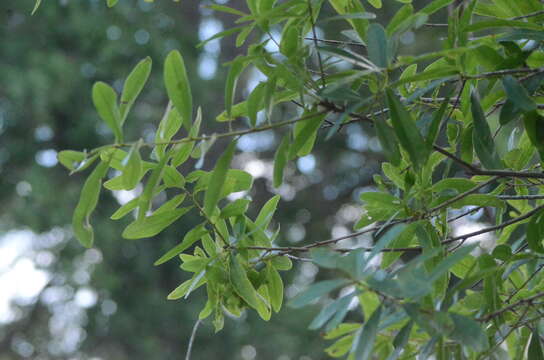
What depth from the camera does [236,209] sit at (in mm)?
654

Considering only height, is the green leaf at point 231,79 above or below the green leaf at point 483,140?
above

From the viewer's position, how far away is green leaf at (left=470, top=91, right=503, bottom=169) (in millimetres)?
538

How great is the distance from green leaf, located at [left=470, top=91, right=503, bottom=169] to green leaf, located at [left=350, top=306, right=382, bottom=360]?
0.59 feet

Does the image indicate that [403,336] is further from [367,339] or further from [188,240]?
[188,240]

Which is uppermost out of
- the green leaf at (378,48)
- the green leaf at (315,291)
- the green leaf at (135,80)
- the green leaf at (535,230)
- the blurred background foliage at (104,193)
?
the green leaf at (378,48)

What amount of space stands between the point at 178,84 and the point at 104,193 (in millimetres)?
3372

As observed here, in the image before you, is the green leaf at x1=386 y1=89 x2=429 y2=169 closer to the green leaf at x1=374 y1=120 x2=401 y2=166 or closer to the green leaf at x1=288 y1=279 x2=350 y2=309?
the green leaf at x1=374 y1=120 x2=401 y2=166

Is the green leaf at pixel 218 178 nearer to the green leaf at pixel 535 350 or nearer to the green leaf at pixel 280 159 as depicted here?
the green leaf at pixel 280 159

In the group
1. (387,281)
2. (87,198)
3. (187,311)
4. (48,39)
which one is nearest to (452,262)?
(387,281)

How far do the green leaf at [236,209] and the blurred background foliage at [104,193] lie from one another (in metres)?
3.07

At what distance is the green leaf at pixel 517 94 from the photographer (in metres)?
0.50

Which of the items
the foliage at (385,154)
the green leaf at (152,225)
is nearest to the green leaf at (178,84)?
the foliage at (385,154)

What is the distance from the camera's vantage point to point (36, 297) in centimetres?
425

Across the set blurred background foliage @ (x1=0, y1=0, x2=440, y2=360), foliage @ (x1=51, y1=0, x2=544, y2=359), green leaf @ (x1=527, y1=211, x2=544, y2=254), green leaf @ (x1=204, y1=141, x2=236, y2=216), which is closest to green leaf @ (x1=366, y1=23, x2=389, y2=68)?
foliage @ (x1=51, y1=0, x2=544, y2=359)
